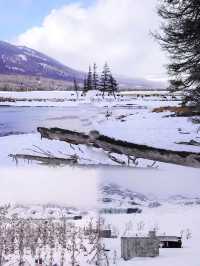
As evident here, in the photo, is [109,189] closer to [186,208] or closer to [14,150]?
[186,208]

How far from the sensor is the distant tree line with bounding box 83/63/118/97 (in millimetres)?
92069

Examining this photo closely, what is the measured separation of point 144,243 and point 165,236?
77cm

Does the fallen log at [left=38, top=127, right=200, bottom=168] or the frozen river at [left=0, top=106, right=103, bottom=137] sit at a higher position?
the fallen log at [left=38, top=127, right=200, bottom=168]

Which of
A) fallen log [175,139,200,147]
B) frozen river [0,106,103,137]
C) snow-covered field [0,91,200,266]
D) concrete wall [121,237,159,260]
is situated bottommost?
→ frozen river [0,106,103,137]

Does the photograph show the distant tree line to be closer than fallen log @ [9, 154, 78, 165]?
No

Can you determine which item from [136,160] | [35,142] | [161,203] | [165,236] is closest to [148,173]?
[136,160]

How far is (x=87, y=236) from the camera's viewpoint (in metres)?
7.65

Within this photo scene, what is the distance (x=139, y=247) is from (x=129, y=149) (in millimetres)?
6670

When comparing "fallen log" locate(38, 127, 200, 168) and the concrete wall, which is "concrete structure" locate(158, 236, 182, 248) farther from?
"fallen log" locate(38, 127, 200, 168)

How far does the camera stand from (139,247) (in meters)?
6.96

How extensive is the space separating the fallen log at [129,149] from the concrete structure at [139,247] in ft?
16.7

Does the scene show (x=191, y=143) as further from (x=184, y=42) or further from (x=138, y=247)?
(x=138, y=247)

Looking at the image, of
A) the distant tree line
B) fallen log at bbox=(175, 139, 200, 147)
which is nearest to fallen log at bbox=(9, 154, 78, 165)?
fallen log at bbox=(175, 139, 200, 147)

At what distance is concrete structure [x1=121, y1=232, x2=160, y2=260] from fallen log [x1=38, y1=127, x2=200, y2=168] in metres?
5.08
